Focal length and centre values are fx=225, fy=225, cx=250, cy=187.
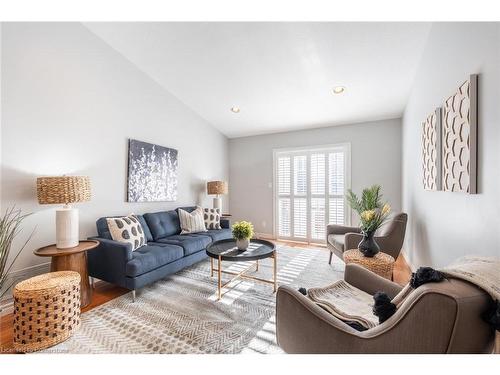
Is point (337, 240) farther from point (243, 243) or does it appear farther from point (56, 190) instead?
point (56, 190)

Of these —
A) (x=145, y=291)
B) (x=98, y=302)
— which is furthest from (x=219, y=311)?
(x=98, y=302)

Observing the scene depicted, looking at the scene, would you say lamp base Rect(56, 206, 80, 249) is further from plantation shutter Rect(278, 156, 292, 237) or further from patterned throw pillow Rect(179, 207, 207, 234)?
plantation shutter Rect(278, 156, 292, 237)

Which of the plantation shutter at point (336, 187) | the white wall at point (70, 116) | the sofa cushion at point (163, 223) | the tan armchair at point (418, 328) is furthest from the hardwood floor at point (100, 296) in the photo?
the tan armchair at point (418, 328)

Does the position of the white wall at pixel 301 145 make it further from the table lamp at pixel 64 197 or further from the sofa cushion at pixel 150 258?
the table lamp at pixel 64 197

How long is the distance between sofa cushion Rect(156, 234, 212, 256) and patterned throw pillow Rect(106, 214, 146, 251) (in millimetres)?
366

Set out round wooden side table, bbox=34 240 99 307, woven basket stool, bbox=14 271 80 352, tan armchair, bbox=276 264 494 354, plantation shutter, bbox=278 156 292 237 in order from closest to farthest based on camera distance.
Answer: tan armchair, bbox=276 264 494 354 < woven basket stool, bbox=14 271 80 352 < round wooden side table, bbox=34 240 99 307 < plantation shutter, bbox=278 156 292 237

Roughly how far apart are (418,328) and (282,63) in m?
2.92

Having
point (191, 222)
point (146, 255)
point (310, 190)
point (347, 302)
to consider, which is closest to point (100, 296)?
point (146, 255)

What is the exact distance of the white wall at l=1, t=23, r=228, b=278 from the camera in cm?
214

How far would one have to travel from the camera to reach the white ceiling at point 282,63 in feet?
7.81

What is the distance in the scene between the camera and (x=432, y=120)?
2090mm

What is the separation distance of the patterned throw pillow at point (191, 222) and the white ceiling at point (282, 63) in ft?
6.59

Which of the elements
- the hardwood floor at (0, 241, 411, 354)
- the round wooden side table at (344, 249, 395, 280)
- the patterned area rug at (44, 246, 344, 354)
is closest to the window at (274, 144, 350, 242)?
the hardwood floor at (0, 241, 411, 354)
